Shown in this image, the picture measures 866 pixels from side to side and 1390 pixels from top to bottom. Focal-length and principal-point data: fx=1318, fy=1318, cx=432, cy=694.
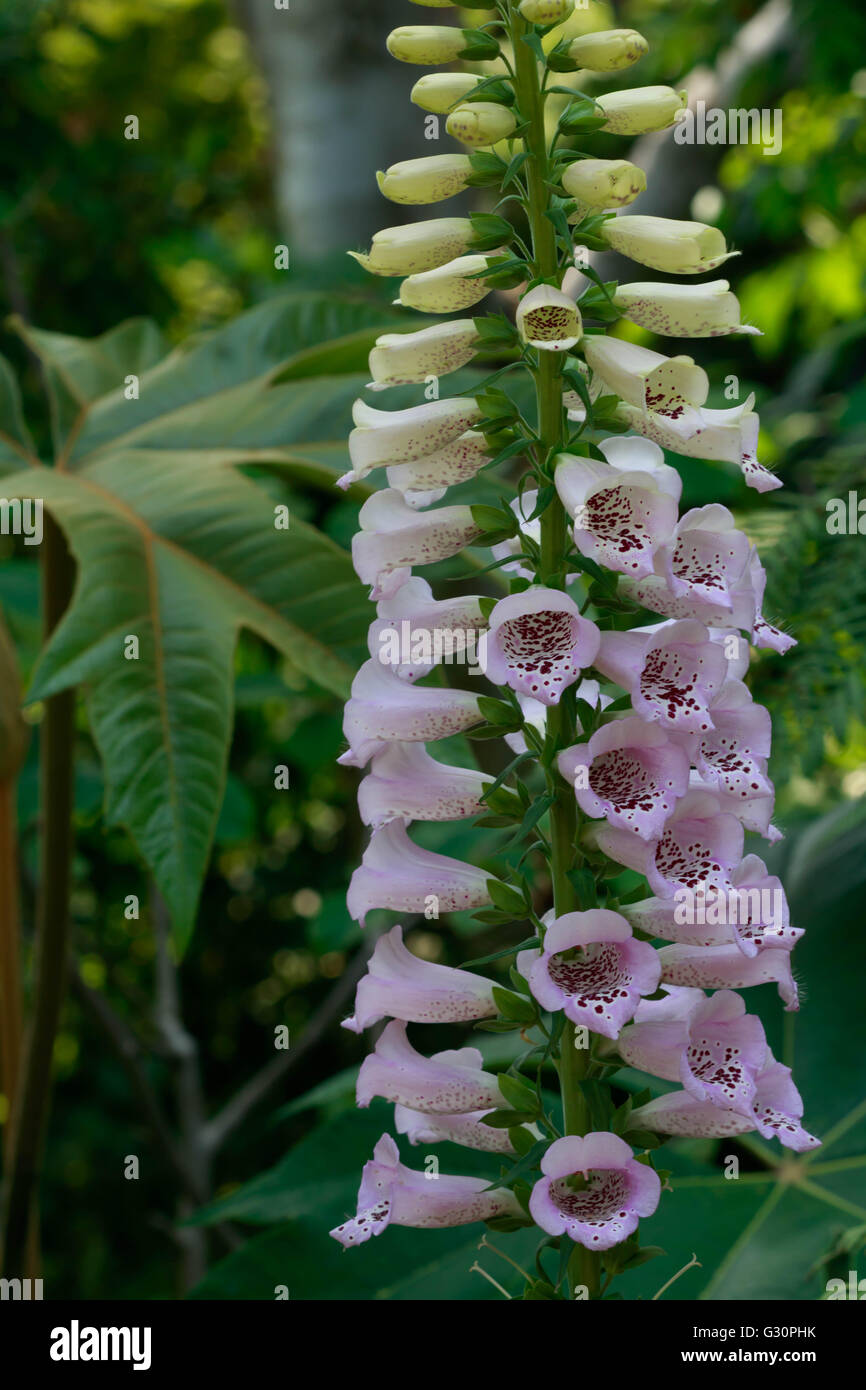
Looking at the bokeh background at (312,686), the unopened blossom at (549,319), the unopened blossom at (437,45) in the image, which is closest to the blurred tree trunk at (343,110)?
the bokeh background at (312,686)

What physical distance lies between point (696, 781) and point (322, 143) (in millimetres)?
1340

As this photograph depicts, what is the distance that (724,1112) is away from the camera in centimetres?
54

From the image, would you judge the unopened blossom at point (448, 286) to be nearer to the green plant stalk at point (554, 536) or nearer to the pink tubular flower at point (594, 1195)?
the green plant stalk at point (554, 536)

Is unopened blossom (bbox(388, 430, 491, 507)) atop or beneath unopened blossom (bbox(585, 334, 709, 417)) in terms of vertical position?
beneath

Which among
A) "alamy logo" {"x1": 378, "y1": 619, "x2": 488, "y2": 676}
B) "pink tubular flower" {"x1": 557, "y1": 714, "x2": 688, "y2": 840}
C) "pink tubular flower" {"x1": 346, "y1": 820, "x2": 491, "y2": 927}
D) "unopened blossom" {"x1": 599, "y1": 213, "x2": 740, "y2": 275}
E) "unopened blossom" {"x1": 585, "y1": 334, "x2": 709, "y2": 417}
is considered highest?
"unopened blossom" {"x1": 599, "y1": 213, "x2": 740, "y2": 275}

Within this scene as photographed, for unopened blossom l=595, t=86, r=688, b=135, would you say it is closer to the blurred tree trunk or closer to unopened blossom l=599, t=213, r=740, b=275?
unopened blossom l=599, t=213, r=740, b=275

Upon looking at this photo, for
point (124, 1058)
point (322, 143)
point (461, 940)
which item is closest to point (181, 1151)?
point (124, 1058)

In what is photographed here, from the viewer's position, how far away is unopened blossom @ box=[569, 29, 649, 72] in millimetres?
547

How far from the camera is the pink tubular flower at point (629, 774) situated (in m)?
0.48

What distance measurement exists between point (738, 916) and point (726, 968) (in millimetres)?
50

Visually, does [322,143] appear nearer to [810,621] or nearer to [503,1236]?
[810,621]

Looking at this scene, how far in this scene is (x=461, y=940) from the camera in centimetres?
181

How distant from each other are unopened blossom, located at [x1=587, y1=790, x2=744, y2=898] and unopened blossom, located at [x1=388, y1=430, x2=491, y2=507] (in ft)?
0.53
